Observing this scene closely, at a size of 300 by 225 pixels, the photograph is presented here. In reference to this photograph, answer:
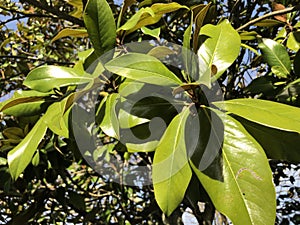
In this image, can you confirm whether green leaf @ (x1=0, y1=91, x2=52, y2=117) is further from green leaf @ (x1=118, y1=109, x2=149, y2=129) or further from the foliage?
green leaf @ (x1=118, y1=109, x2=149, y2=129)

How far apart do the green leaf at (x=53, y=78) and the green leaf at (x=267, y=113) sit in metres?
0.28

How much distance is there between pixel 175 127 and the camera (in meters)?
0.65

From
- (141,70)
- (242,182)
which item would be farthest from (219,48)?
(242,182)

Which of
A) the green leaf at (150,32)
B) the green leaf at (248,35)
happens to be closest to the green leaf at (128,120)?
the green leaf at (150,32)

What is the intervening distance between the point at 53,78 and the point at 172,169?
0.32m

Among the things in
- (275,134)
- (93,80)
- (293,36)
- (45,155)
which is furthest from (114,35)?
(45,155)

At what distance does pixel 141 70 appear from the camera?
2.19ft

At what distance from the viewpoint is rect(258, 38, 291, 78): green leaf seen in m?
0.99

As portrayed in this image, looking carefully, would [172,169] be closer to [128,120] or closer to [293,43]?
[128,120]

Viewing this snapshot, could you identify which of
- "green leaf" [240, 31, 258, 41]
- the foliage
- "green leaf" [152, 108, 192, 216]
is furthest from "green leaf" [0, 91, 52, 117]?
"green leaf" [240, 31, 258, 41]

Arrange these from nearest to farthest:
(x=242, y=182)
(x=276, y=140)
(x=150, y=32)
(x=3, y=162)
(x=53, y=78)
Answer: (x=242, y=182)
(x=276, y=140)
(x=53, y=78)
(x=150, y=32)
(x=3, y=162)

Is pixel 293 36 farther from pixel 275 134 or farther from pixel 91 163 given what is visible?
pixel 91 163

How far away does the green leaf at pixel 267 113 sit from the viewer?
1.88 feet

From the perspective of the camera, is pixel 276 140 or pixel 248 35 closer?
pixel 276 140
